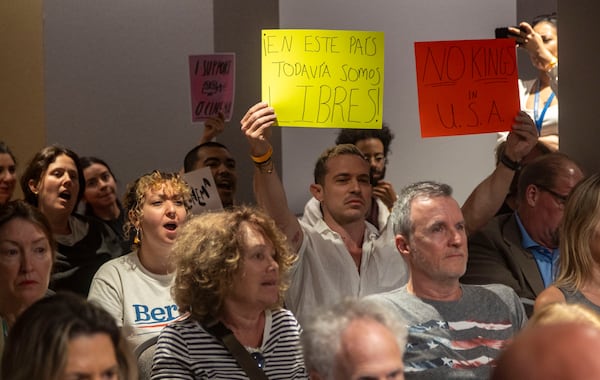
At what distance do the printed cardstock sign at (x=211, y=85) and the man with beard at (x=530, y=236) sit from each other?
6.12ft

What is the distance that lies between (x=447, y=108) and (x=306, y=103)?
0.58 m

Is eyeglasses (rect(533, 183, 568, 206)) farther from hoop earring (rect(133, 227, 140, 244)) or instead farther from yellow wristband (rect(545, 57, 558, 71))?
hoop earring (rect(133, 227, 140, 244))

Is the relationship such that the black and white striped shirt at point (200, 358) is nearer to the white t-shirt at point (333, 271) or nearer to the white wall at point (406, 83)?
the white t-shirt at point (333, 271)

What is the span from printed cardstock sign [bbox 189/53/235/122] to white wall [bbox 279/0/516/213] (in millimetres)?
503

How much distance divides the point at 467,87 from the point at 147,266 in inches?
55.8

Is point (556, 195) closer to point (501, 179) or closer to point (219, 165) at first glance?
point (501, 179)

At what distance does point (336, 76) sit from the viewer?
372 cm

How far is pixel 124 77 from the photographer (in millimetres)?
5801

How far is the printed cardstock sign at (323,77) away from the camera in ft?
12.0

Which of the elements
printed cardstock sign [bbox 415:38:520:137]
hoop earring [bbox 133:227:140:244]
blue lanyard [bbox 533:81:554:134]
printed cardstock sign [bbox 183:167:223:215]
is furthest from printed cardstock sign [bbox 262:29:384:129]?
blue lanyard [bbox 533:81:554:134]

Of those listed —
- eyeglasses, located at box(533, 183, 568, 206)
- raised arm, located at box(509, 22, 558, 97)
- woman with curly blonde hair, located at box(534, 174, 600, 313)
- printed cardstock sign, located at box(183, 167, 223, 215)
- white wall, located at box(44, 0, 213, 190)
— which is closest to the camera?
woman with curly blonde hair, located at box(534, 174, 600, 313)

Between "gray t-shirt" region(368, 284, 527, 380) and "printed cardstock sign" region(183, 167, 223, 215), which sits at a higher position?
"printed cardstock sign" region(183, 167, 223, 215)

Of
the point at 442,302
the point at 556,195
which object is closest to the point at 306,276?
the point at 442,302

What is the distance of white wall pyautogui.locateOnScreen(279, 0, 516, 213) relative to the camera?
5.64 m
